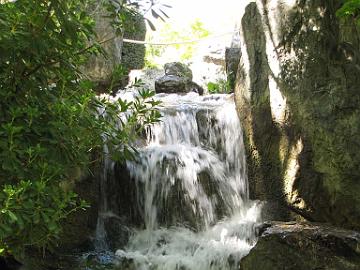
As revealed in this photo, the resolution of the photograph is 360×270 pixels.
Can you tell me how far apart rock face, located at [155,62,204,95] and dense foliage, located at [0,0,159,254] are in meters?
6.95

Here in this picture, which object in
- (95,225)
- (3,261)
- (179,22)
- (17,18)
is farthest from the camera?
(179,22)

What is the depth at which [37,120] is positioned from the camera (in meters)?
2.29

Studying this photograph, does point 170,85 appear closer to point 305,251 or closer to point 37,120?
point 305,251

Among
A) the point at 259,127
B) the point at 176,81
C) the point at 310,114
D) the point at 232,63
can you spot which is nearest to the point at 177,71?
the point at 176,81

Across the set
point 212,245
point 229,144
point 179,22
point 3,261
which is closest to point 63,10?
point 3,261

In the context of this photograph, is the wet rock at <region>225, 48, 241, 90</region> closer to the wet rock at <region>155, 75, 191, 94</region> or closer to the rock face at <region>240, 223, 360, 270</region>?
the wet rock at <region>155, 75, 191, 94</region>

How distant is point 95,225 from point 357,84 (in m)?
3.09

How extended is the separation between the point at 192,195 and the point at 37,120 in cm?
323

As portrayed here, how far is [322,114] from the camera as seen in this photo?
4629mm

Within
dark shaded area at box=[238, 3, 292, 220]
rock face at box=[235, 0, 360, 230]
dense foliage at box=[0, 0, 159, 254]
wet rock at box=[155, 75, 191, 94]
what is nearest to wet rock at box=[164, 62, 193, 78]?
wet rock at box=[155, 75, 191, 94]

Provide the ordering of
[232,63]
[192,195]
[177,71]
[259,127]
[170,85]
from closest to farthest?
[192,195]
[259,127]
[232,63]
[170,85]
[177,71]

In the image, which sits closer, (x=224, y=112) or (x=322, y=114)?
(x=322, y=114)

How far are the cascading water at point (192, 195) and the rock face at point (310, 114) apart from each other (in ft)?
1.47

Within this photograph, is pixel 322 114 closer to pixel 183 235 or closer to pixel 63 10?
pixel 183 235
